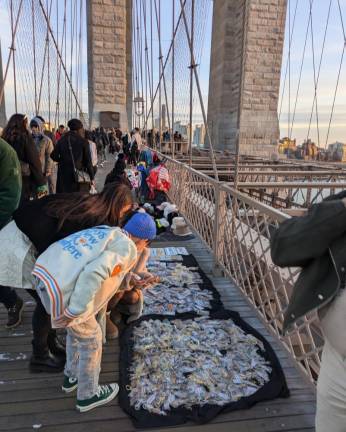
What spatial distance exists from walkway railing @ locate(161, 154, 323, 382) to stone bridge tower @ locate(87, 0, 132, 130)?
36.8ft

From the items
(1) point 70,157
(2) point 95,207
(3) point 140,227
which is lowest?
(3) point 140,227

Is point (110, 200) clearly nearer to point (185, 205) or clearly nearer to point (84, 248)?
point (84, 248)

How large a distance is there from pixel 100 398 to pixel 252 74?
12.6 meters

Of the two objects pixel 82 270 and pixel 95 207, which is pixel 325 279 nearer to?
pixel 82 270

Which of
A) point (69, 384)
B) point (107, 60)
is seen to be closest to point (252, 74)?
point (107, 60)

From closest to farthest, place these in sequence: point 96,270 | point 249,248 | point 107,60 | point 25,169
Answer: point 96,270, point 249,248, point 25,169, point 107,60

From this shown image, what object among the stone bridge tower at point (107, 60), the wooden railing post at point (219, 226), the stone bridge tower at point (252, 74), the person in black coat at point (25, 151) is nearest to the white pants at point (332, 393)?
the wooden railing post at point (219, 226)

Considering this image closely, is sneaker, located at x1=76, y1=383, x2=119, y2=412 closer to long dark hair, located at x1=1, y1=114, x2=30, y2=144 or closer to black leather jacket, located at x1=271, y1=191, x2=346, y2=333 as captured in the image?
black leather jacket, located at x1=271, y1=191, x2=346, y2=333

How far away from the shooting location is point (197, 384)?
6.12 ft

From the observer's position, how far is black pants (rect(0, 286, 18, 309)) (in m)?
2.31

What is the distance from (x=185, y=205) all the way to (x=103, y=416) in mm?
4254

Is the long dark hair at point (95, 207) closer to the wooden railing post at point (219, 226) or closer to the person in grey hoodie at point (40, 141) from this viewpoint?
the wooden railing post at point (219, 226)

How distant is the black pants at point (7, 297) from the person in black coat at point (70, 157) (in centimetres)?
183

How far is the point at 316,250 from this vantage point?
92 cm
